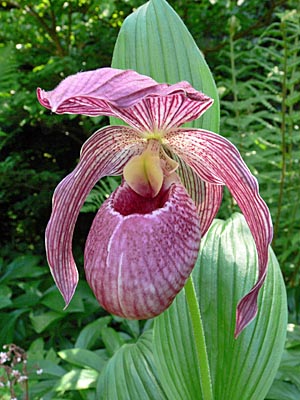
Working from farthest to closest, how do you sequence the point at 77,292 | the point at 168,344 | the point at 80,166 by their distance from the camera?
1. the point at 77,292
2. the point at 168,344
3. the point at 80,166

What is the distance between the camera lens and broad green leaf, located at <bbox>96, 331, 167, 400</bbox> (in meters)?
0.95

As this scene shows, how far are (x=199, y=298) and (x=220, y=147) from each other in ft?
1.11

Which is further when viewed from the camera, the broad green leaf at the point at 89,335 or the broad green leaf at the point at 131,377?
the broad green leaf at the point at 89,335

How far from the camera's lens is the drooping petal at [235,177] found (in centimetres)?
58

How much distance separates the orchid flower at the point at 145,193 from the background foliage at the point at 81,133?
2.00 feet

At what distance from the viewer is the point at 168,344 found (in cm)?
88

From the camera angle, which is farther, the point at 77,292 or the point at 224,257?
the point at 77,292

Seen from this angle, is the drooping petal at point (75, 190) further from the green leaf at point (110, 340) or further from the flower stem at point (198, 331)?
the green leaf at point (110, 340)

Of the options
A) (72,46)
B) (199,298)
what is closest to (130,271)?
(199,298)

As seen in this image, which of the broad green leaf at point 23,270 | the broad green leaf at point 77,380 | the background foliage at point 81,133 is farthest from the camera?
the broad green leaf at point 23,270

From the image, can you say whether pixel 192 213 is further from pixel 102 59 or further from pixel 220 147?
pixel 102 59

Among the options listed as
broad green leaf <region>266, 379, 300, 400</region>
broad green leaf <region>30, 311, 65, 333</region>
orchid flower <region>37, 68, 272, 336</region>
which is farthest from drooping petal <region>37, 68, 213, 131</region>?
broad green leaf <region>30, 311, 65, 333</region>

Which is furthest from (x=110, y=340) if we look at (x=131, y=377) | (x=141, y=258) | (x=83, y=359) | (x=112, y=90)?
(x=112, y=90)

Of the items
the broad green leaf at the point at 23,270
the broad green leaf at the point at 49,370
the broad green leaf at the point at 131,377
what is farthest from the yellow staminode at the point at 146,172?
the broad green leaf at the point at 23,270
